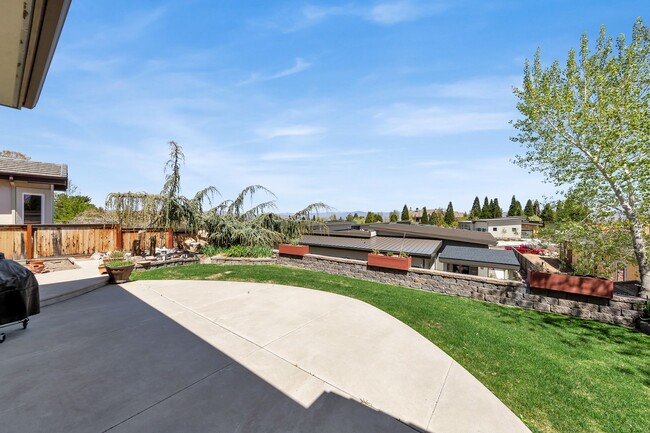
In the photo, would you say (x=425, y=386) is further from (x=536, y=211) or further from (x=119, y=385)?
(x=536, y=211)

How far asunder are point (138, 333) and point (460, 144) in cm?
1502

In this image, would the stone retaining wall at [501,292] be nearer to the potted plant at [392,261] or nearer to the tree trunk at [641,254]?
the potted plant at [392,261]

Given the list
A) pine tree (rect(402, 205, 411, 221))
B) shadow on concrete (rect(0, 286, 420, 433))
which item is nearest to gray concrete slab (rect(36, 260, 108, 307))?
shadow on concrete (rect(0, 286, 420, 433))

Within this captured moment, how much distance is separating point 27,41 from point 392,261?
9.38 metres

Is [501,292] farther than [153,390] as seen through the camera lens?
Yes

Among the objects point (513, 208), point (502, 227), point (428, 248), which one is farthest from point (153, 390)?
point (513, 208)

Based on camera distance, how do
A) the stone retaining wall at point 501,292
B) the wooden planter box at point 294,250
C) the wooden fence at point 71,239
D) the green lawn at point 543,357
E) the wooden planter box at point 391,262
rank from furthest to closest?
1. the wooden planter box at point 294,250
2. the wooden fence at point 71,239
3. the wooden planter box at point 391,262
4. the stone retaining wall at point 501,292
5. the green lawn at point 543,357

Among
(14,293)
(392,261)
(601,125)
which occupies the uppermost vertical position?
(601,125)

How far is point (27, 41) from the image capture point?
209cm

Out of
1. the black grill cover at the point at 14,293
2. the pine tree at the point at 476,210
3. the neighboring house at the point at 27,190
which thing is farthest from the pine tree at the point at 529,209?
the neighboring house at the point at 27,190

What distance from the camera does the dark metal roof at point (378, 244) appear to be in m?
11.4

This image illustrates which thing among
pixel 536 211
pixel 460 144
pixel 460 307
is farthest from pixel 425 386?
pixel 536 211

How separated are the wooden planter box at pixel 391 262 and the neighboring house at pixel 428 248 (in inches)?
66.0

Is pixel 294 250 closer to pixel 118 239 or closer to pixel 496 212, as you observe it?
pixel 118 239
